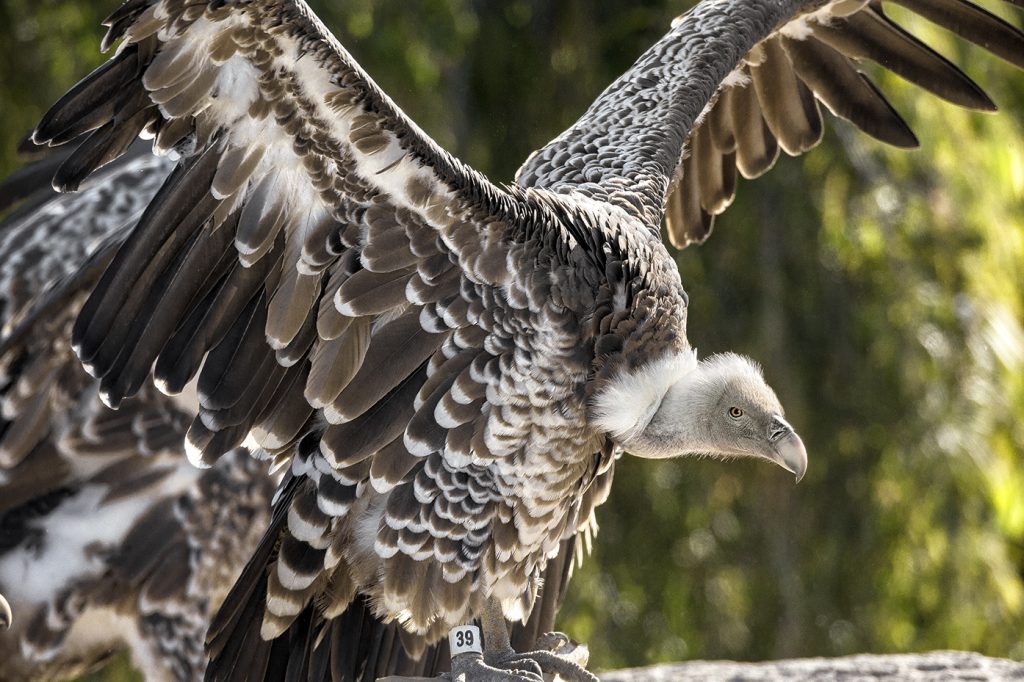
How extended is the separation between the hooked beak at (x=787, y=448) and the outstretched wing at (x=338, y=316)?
0.40 meters

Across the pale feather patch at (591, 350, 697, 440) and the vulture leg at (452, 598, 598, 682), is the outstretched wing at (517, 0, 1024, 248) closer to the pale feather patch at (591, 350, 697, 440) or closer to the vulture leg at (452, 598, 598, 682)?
the pale feather patch at (591, 350, 697, 440)

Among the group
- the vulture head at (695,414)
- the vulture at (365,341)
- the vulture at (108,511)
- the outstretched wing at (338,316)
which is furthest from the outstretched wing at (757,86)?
the vulture at (108,511)

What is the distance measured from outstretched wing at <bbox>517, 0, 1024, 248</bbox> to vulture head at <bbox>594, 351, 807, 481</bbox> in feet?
2.83

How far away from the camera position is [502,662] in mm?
3082

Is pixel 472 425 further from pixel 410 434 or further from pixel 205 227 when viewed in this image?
pixel 205 227

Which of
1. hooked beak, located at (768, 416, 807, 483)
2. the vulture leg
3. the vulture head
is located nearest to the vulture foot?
the vulture leg

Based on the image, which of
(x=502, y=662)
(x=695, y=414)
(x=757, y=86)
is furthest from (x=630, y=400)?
(x=757, y=86)

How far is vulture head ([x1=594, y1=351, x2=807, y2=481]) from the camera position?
2920mm

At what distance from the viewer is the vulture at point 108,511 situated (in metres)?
3.78

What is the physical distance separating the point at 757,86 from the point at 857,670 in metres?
1.77

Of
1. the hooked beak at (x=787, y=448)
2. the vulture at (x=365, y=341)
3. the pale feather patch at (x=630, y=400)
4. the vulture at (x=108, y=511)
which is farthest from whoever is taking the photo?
the vulture at (x=108, y=511)

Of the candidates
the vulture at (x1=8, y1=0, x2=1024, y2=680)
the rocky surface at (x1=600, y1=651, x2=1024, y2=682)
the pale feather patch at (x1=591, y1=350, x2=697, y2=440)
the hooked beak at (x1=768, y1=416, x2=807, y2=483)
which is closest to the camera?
the vulture at (x1=8, y1=0, x2=1024, y2=680)

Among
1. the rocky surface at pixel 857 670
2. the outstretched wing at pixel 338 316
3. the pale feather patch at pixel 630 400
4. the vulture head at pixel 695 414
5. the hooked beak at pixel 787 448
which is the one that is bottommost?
the rocky surface at pixel 857 670

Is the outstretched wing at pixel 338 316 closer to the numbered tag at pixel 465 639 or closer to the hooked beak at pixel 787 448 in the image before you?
the numbered tag at pixel 465 639
